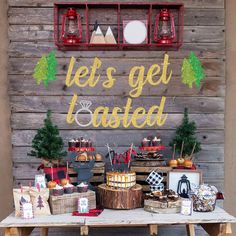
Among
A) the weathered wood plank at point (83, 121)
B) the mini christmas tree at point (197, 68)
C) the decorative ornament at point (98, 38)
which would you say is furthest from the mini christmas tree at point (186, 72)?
the decorative ornament at point (98, 38)

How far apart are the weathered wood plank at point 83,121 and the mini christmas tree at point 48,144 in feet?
0.76

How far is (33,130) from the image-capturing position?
10.1 ft

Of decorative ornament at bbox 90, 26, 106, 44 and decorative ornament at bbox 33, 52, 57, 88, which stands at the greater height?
decorative ornament at bbox 90, 26, 106, 44

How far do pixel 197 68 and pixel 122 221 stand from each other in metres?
1.38

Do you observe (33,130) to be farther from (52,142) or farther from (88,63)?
(88,63)

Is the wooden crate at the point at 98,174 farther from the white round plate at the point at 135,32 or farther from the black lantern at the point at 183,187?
the white round plate at the point at 135,32

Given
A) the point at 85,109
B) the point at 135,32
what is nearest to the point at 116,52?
the point at 135,32

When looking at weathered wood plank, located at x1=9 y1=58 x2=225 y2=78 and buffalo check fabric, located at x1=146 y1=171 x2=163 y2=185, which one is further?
weathered wood plank, located at x1=9 y1=58 x2=225 y2=78

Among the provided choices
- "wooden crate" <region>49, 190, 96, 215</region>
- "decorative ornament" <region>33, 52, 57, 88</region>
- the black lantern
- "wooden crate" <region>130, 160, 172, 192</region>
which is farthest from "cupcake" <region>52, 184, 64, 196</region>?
"decorative ornament" <region>33, 52, 57, 88</region>

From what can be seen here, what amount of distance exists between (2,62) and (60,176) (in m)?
1.05

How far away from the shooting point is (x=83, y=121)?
3098 millimetres

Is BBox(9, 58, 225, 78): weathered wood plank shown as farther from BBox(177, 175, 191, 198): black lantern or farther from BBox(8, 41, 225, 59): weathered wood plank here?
BBox(177, 175, 191, 198): black lantern

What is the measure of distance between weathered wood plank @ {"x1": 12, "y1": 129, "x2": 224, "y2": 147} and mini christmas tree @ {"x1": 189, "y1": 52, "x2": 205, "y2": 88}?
411 millimetres

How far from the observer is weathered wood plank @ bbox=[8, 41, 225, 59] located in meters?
3.08
